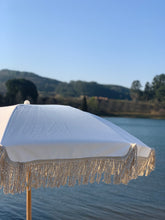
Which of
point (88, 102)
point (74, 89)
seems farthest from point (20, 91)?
point (74, 89)

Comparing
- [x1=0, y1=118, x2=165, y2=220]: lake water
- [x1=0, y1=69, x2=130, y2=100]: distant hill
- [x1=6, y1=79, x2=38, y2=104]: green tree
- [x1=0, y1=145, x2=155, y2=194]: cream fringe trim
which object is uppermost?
[x1=0, y1=69, x2=130, y2=100]: distant hill

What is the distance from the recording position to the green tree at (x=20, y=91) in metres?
72.4

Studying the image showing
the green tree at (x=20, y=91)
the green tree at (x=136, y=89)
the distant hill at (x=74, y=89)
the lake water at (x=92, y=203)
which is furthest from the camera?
the distant hill at (x=74, y=89)

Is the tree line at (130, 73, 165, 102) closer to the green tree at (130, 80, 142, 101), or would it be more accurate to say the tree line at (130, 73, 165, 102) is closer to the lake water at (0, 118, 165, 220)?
the green tree at (130, 80, 142, 101)

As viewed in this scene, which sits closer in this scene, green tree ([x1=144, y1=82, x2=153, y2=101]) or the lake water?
the lake water

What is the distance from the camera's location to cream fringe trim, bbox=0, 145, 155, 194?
2.05 metres

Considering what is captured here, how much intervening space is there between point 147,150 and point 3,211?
13.9 feet

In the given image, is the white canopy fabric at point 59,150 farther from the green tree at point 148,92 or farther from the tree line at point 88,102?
the green tree at point 148,92

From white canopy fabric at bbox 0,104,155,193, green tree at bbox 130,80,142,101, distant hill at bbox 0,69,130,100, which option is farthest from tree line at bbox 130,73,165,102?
white canopy fabric at bbox 0,104,155,193

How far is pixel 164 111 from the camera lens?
9106 cm

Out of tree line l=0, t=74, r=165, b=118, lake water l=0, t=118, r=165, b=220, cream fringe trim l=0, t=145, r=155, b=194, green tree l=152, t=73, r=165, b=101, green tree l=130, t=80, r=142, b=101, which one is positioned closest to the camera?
cream fringe trim l=0, t=145, r=155, b=194

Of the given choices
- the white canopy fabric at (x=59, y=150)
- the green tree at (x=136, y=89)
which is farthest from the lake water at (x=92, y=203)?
the green tree at (x=136, y=89)

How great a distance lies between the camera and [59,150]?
7.13ft

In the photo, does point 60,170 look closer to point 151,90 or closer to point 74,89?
point 151,90
